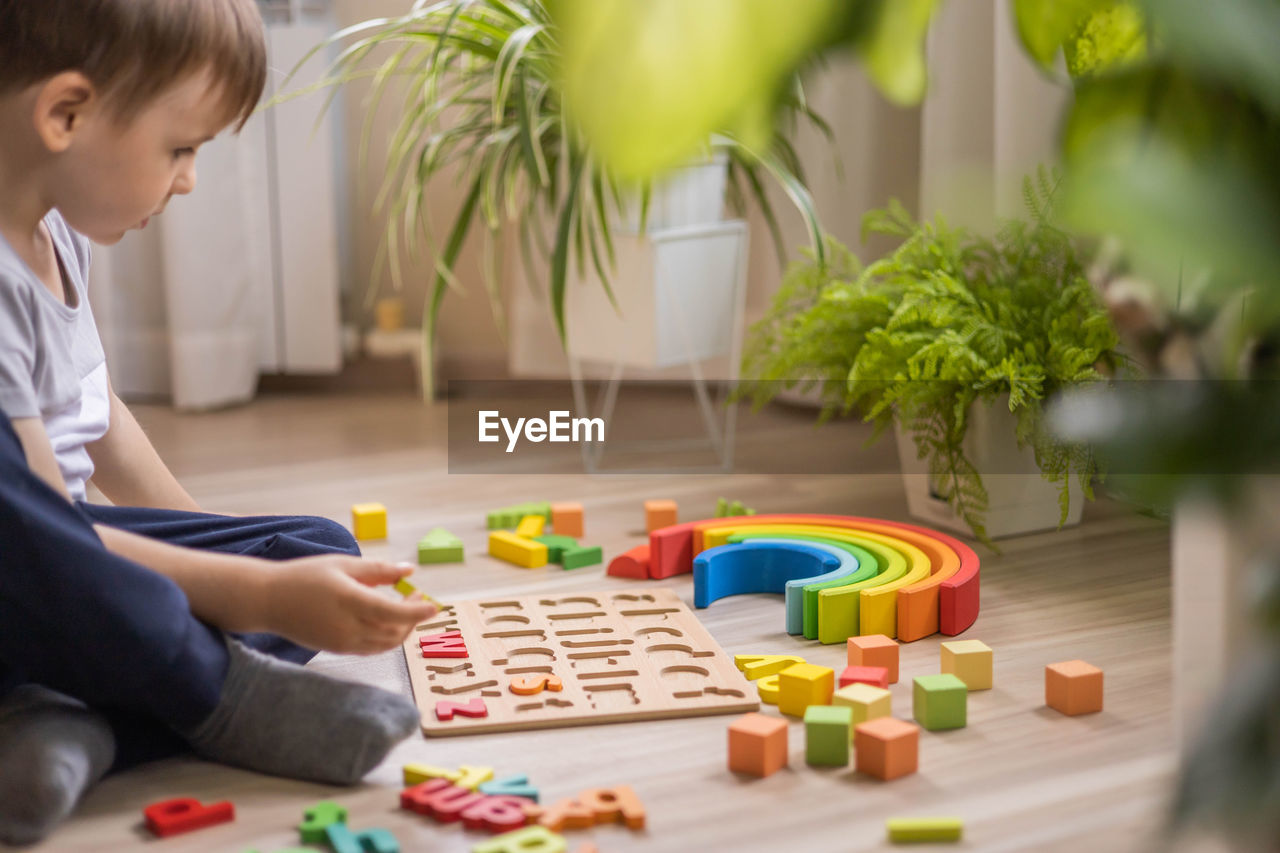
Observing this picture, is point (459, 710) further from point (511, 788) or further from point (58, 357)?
point (58, 357)

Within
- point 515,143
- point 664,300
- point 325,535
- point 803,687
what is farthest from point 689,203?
point 803,687

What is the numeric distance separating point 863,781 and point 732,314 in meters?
1.04

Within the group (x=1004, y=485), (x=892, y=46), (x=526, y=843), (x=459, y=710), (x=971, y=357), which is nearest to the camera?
(x=892, y=46)

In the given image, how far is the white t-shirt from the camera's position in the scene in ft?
2.77

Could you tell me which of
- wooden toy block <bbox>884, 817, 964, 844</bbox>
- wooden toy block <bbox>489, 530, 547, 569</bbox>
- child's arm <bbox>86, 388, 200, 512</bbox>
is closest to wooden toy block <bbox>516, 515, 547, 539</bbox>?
wooden toy block <bbox>489, 530, 547, 569</bbox>

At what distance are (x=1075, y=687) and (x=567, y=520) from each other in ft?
2.16

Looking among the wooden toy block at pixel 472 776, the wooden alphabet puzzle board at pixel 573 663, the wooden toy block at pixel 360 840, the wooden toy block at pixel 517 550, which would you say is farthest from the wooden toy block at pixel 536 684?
the wooden toy block at pixel 517 550

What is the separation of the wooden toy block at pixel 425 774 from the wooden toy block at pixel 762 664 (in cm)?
29

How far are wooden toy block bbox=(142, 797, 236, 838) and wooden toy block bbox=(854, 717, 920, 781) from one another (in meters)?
0.43

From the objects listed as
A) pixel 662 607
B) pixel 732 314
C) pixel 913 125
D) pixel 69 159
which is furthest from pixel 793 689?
pixel 913 125

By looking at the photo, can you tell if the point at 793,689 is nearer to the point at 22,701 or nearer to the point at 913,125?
the point at 22,701

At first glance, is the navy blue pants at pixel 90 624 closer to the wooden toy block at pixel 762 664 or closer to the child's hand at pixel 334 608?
the child's hand at pixel 334 608

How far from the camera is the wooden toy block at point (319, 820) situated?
2.58ft

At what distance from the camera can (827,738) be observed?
0.88 metres
